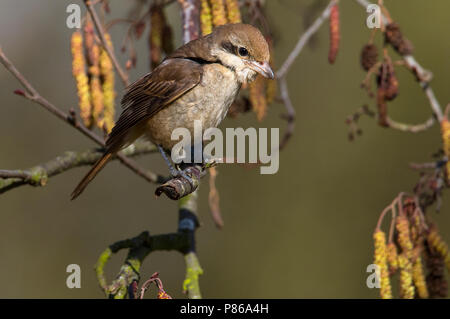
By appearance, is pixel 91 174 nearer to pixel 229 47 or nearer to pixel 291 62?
pixel 229 47

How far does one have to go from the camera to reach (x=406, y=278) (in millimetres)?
2998

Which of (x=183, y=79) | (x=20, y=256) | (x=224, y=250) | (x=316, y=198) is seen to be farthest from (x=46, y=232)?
(x=183, y=79)

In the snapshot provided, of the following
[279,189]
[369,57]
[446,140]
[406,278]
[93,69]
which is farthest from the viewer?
[279,189]

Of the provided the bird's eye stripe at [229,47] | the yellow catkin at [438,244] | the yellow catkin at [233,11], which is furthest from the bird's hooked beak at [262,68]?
the yellow catkin at [438,244]

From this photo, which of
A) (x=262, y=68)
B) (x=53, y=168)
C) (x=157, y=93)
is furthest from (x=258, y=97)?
(x=53, y=168)

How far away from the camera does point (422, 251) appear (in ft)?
10.5

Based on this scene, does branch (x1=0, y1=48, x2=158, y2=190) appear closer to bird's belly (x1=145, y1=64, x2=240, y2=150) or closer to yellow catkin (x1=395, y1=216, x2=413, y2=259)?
bird's belly (x1=145, y1=64, x2=240, y2=150)

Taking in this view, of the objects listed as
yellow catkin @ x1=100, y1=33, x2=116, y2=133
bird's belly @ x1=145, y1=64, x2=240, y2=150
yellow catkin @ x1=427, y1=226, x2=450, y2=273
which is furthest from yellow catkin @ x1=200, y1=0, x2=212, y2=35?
yellow catkin @ x1=427, y1=226, x2=450, y2=273

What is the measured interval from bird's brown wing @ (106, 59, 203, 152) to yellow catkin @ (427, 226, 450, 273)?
149 cm

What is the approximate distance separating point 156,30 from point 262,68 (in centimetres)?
82

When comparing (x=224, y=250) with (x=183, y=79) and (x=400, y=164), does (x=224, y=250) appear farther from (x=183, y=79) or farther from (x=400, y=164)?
(x=183, y=79)

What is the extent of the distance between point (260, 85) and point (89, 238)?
3.66 m

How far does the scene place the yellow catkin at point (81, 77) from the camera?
3311mm

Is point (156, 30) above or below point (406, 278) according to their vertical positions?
above
